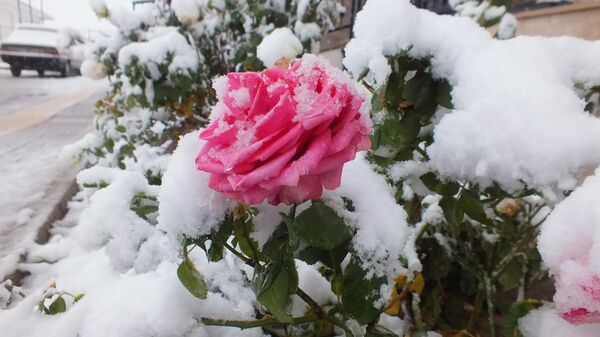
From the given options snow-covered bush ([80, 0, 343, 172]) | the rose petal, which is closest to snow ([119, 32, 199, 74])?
snow-covered bush ([80, 0, 343, 172])

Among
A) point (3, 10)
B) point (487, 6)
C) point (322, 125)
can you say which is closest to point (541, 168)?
point (322, 125)

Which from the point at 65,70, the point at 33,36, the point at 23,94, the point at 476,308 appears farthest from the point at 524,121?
the point at 33,36

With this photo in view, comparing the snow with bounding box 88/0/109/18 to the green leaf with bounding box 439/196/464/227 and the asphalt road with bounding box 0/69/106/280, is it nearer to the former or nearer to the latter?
the asphalt road with bounding box 0/69/106/280

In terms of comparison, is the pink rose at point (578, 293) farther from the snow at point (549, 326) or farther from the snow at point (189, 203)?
the snow at point (189, 203)

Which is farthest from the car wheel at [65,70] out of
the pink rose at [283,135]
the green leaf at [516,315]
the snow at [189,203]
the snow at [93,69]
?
the green leaf at [516,315]

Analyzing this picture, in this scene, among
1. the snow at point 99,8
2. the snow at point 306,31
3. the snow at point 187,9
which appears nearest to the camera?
the snow at point 187,9
